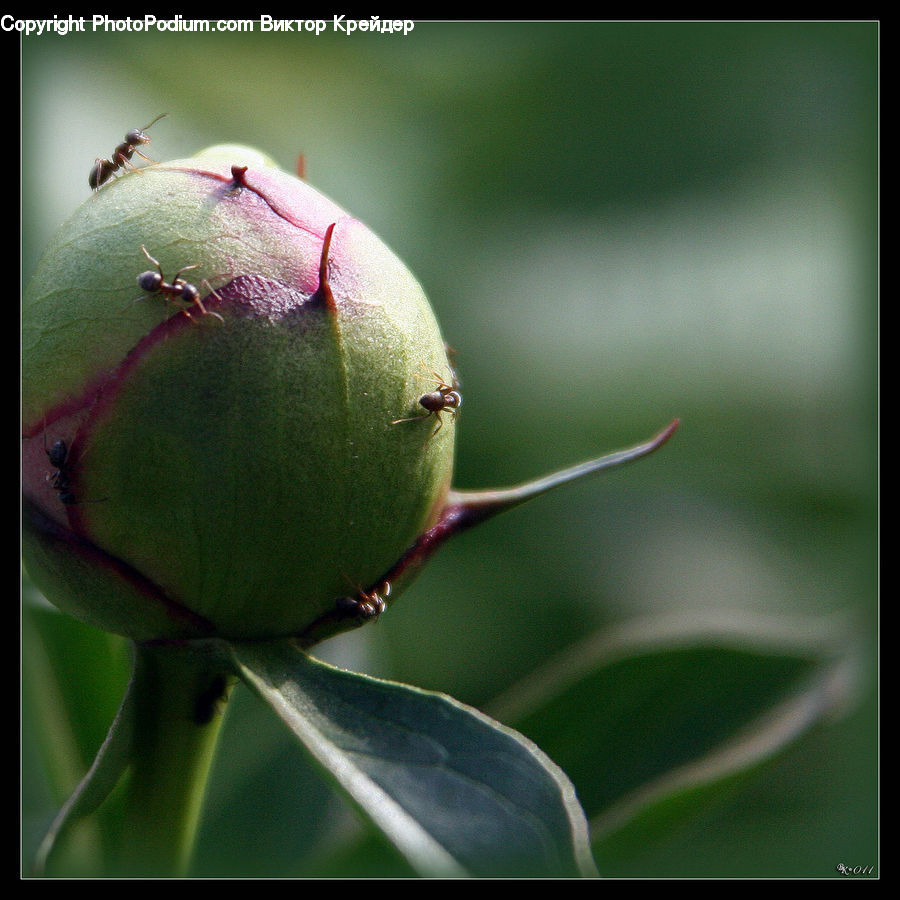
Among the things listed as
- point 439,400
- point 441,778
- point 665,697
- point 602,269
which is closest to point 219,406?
point 439,400

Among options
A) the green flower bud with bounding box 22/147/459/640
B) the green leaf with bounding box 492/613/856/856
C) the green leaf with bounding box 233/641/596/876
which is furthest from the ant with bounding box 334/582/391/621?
the green leaf with bounding box 492/613/856/856

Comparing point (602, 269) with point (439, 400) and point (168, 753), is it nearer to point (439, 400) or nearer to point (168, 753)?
point (439, 400)

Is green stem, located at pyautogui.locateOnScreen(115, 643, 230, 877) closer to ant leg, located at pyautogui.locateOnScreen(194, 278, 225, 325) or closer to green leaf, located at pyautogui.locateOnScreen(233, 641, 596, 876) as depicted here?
green leaf, located at pyautogui.locateOnScreen(233, 641, 596, 876)

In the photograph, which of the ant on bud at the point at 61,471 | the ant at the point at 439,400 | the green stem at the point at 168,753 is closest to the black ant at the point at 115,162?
the ant on bud at the point at 61,471

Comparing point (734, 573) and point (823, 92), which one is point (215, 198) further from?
point (823, 92)

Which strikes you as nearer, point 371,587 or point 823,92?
point 371,587

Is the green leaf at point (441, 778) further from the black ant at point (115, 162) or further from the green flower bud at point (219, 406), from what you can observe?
the black ant at point (115, 162)

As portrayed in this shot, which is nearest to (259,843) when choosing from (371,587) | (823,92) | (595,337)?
(371,587)
